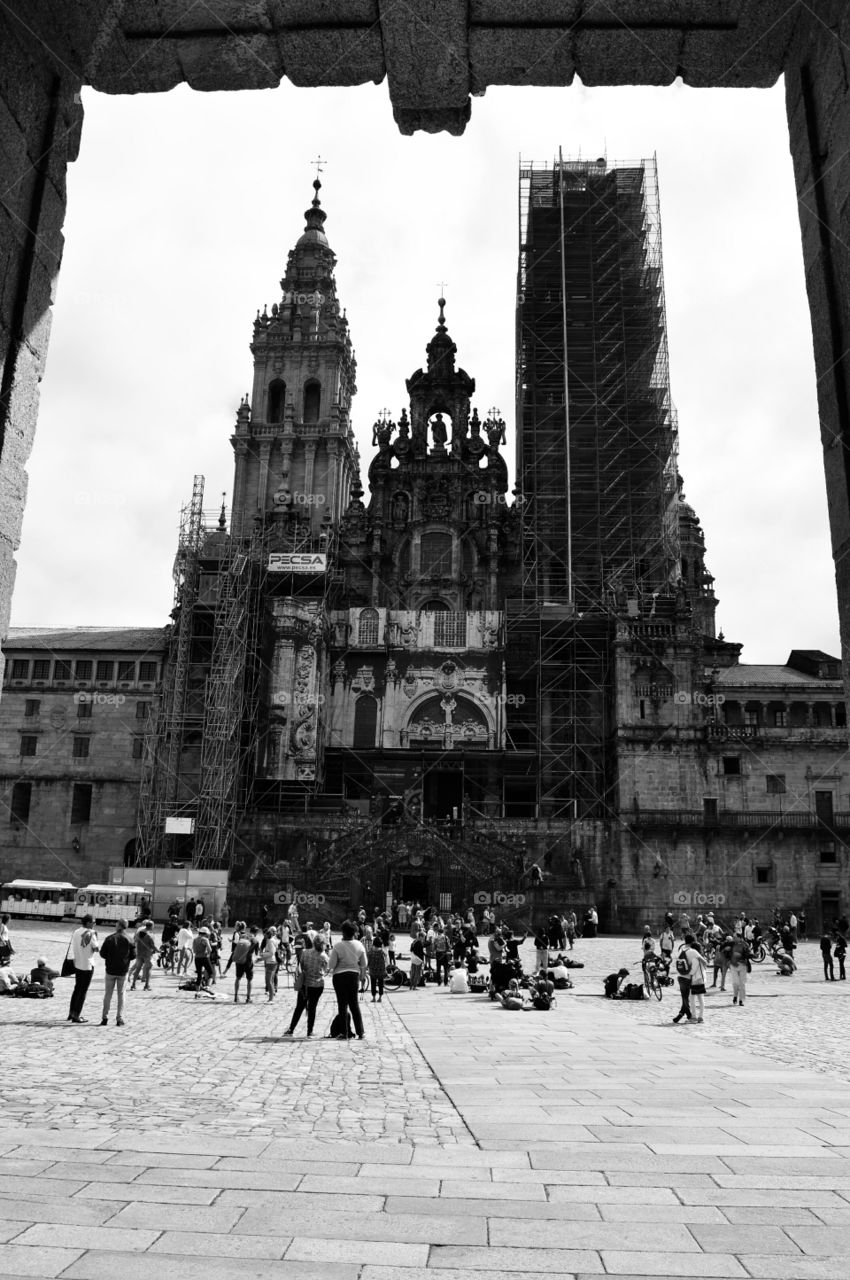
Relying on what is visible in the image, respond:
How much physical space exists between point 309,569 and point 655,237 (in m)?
31.9

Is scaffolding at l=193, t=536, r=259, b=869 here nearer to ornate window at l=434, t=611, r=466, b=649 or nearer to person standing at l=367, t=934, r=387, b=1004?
ornate window at l=434, t=611, r=466, b=649

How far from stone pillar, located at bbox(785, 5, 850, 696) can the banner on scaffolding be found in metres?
51.3

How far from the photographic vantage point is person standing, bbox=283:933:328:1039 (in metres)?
16.2

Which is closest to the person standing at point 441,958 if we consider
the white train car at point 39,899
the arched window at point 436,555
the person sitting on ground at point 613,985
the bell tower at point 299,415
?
the person sitting on ground at point 613,985

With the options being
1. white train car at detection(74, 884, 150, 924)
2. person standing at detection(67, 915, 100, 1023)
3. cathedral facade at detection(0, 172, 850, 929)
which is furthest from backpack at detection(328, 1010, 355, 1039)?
cathedral facade at detection(0, 172, 850, 929)

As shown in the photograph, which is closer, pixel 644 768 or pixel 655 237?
pixel 644 768

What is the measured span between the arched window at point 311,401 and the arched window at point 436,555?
14.4 meters

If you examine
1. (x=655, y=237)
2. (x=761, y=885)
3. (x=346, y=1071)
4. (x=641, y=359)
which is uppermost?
Answer: (x=655, y=237)

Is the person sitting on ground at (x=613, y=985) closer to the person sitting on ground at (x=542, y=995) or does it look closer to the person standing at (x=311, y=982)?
the person sitting on ground at (x=542, y=995)

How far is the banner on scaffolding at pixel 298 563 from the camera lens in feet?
188

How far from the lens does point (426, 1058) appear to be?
13.4 metres

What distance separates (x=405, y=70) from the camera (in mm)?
6641

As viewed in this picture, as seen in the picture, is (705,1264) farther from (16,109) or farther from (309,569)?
(309,569)

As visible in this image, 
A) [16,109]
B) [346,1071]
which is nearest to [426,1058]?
[346,1071]
